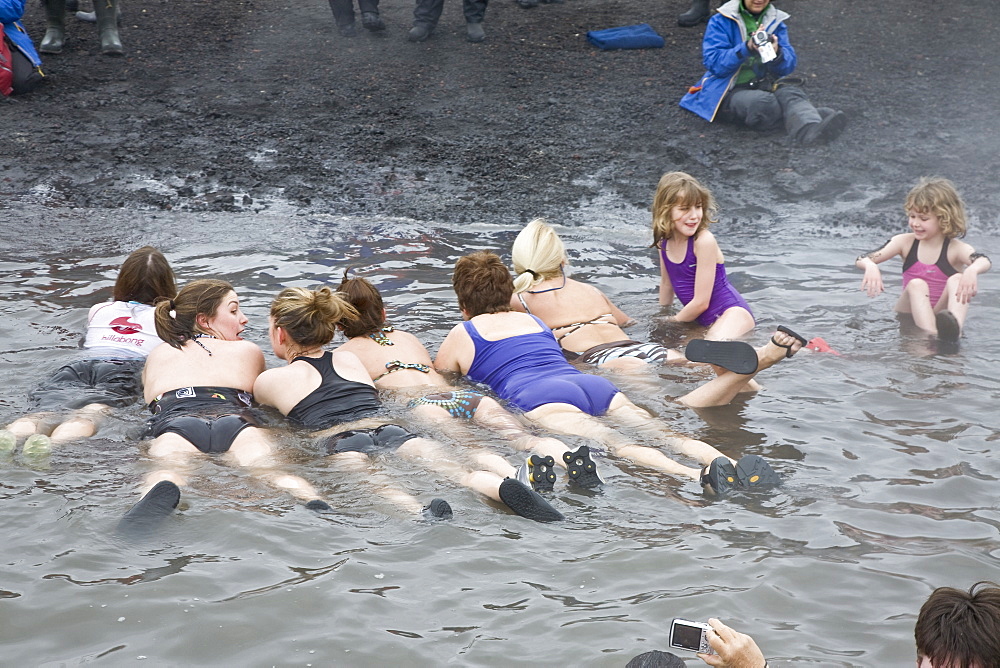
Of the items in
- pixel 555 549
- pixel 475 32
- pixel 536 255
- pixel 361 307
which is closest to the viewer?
pixel 555 549

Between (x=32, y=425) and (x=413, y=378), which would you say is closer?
(x=32, y=425)

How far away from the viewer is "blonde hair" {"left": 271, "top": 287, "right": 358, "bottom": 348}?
5.87 meters

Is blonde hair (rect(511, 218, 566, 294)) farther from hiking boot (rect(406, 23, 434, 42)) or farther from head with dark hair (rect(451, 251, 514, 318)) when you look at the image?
hiking boot (rect(406, 23, 434, 42))

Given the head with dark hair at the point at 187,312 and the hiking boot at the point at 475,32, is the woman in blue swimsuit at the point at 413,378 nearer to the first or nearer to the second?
the head with dark hair at the point at 187,312

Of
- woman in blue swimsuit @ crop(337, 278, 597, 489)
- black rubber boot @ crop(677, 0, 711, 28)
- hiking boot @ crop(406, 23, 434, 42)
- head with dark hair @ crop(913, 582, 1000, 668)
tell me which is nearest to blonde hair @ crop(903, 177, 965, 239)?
woman in blue swimsuit @ crop(337, 278, 597, 489)

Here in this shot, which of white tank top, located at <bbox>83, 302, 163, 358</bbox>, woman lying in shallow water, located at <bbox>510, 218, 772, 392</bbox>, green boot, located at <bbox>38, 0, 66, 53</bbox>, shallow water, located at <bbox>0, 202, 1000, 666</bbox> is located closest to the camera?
shallow water, located at <bbox>0, 202, 1000, 666</bbox>

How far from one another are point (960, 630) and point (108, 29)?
1361 centimetres

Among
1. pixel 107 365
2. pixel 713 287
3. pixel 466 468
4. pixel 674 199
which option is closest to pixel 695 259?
pixel 713 287

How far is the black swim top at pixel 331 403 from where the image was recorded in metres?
5.82

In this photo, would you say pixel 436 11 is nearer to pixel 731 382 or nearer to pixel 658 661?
pixel 731 382

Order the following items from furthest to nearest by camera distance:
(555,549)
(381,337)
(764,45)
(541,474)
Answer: (764,45)
(381,337)
(541,474)
(555,549)

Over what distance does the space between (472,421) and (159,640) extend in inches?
103

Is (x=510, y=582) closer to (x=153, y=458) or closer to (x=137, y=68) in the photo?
(x=153, y=458)

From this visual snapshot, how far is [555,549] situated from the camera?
176 inches
